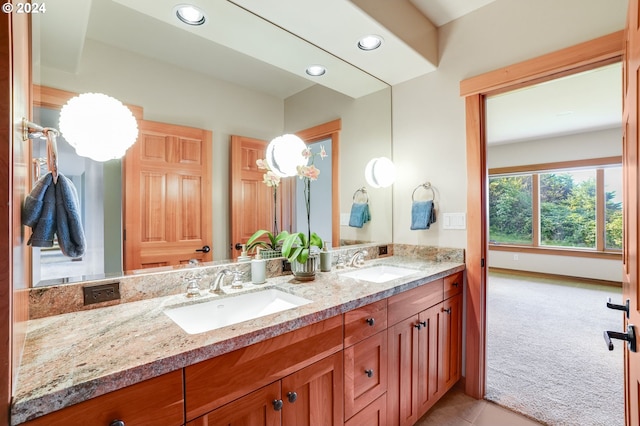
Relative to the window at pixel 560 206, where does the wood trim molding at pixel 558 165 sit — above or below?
Answer: above

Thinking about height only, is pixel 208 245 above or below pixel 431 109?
below

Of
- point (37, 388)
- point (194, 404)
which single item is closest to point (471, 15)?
point (194, 404)

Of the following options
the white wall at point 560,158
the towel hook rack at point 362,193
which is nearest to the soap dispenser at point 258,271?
the towel hook rack at point 362,193

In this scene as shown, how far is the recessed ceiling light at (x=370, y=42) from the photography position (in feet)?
5.85

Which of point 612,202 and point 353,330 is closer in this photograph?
point 353,330

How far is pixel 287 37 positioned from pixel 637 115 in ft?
5.27

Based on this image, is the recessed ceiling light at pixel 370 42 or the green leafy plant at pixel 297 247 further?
the recessed ceiling light at pixel 370 42

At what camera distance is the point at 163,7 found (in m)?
1.37

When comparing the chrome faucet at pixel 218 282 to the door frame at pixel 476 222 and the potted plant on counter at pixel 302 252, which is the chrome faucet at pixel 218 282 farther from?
the door frame at pixel 476 222

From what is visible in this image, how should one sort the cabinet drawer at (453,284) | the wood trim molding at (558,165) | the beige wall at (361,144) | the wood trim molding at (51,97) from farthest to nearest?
the wood trim molding at (558,165) < the beige wall at (361,144) < the cabinet drawer at (453,284) < the wood trim molding at (51,97)

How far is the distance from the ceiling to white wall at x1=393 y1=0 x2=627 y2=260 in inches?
4.3

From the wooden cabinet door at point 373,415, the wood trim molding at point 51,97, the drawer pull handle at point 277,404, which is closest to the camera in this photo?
the drawer pull handle at point 277,404

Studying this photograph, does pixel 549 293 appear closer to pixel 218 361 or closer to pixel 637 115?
pixel 637 115

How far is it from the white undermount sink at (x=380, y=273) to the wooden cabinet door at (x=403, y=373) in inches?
17.2
